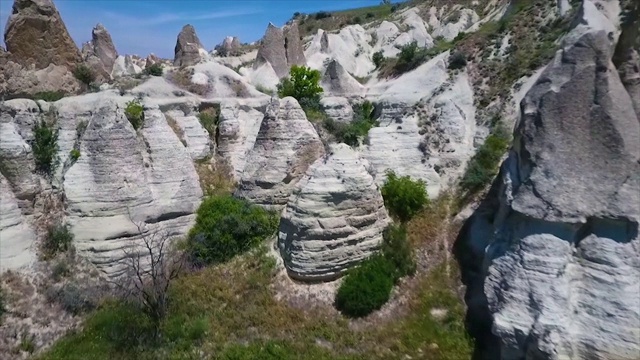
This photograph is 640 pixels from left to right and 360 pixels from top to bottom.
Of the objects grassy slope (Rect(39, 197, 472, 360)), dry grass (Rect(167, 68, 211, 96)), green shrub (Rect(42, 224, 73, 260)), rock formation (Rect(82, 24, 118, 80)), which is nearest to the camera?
grassy slope (Rect(39, 197, 472, 360))

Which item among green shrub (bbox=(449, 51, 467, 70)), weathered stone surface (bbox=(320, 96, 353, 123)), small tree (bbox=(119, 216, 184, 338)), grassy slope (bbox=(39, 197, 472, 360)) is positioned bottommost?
grassy slope (bbox=(39, 197, 472, 360))

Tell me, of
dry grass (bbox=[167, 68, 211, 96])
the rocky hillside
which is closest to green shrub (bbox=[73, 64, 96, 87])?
the rocky hillside

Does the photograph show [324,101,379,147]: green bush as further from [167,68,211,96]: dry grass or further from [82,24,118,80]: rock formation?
[82,24,118,80]: rock formation

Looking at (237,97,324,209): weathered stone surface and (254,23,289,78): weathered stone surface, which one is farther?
(254,23,289,78): weathered stone surface

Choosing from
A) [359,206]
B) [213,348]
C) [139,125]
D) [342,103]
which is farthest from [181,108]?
[213,348]

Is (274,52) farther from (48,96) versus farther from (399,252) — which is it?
(399,252)

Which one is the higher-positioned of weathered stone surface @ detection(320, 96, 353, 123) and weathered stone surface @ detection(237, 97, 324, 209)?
weathered stone surface @ detection(320, 96, 353, 123)

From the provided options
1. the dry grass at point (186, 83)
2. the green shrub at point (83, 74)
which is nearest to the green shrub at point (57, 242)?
the green shrub at point (83, 74)
